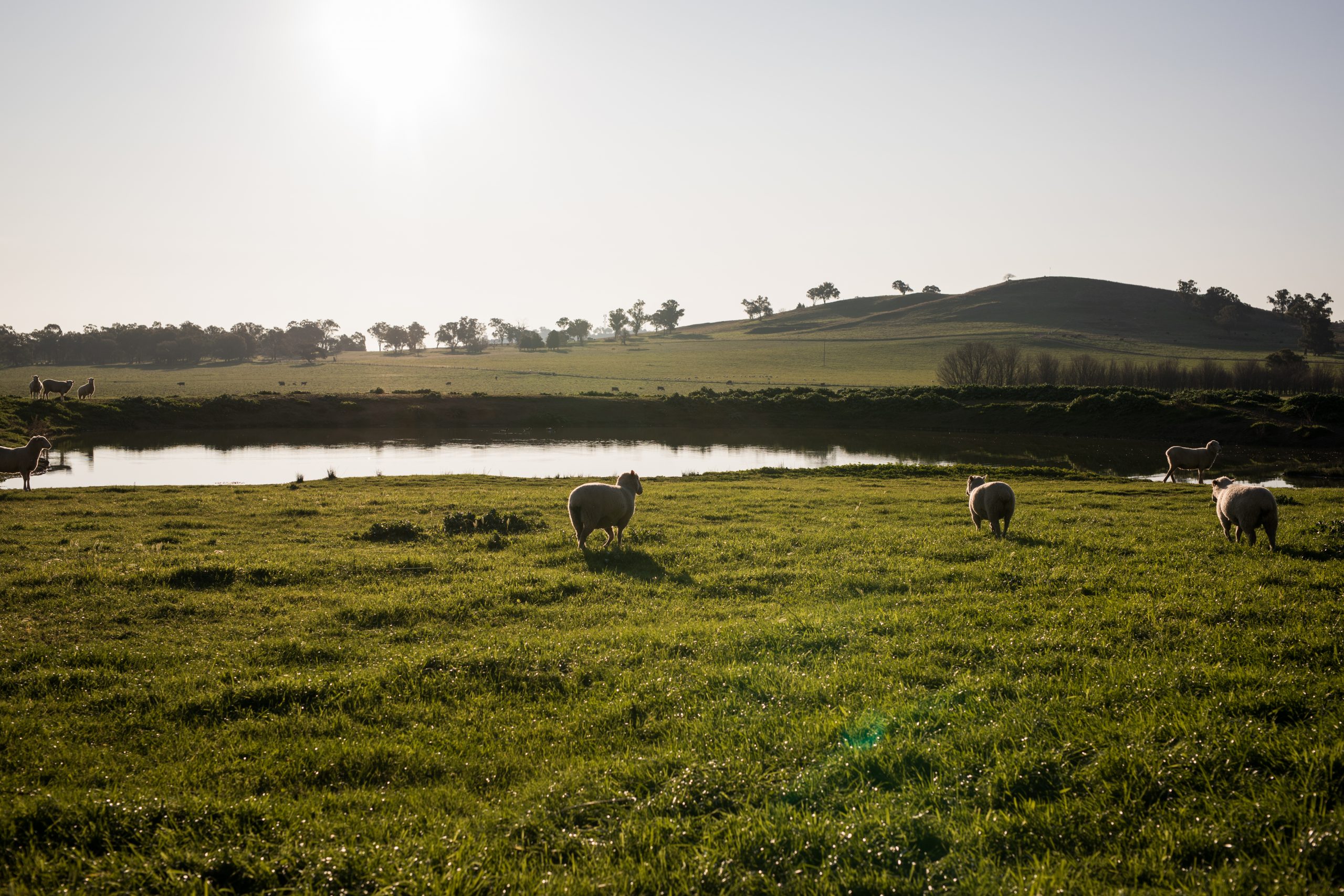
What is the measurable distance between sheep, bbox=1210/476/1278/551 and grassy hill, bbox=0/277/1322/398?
66.9 metres

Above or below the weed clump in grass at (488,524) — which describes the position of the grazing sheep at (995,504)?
above

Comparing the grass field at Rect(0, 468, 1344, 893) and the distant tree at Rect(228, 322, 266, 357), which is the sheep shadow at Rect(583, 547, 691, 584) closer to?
the grass field at Rect(0, 468, 1344, 893)

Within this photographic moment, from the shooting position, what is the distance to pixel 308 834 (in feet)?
15.7

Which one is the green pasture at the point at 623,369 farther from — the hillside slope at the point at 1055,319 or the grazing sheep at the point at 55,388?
the grazing sheep at the point at 55,388

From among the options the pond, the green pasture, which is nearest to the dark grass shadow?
the pond

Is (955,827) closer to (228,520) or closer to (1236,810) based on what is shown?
(1236,810)

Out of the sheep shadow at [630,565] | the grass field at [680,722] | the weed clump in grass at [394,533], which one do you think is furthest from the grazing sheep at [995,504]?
the weed clump in grass at [394,533]

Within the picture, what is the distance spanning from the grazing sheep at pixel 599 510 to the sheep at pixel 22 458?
68.3 feet

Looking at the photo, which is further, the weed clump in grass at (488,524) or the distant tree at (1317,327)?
the distant tree at (1317,327)

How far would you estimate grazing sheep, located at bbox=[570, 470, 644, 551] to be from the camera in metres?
14.5

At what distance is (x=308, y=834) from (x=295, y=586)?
8.06m

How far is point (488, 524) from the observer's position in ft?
56.0

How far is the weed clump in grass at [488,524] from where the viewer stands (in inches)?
658

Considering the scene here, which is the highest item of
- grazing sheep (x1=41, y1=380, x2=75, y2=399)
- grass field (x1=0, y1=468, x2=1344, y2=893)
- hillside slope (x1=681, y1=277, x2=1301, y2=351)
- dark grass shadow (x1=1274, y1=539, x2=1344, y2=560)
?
hillside slope (x1=681, y1=277, x2=1301, y2=351)
